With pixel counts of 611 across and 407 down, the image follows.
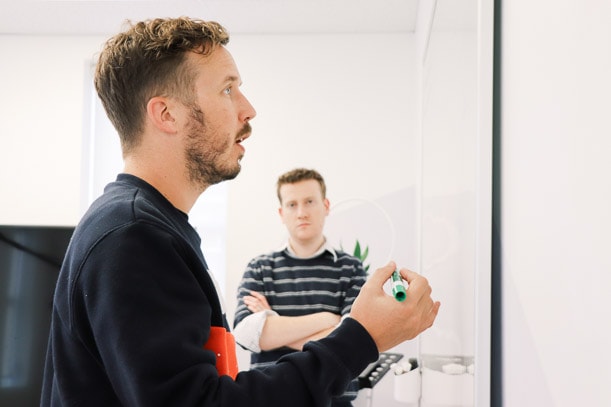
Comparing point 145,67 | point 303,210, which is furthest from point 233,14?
point 145,67

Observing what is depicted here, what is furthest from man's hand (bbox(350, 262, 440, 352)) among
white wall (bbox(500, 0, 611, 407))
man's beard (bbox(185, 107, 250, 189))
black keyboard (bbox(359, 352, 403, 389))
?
black keyboard (bbox(359, 352, 403, 389))

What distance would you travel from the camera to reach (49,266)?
2.71 metres

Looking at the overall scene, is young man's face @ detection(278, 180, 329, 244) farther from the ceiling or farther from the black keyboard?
the ceiling

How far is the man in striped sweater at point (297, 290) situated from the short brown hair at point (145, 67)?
52.4 inches

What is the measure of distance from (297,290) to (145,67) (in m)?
1.48

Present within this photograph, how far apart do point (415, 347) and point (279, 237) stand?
101 centimetres

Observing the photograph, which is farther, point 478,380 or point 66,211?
point 66,211

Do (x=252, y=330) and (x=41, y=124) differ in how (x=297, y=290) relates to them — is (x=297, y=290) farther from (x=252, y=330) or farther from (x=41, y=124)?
(x=41, y=124)

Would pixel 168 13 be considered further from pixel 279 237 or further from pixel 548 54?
pixel 548 54

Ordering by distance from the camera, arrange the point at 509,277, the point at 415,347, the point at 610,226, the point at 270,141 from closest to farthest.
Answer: the point at 610,226, the point at 509,277, the point at 415,347, the point at 270,141

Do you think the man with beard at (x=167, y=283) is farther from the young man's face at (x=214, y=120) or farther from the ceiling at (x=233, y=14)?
the ceiling at (x=233, y=14)

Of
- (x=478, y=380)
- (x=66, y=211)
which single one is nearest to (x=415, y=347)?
(x=66, y=211)

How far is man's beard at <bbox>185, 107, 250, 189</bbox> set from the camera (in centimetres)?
104

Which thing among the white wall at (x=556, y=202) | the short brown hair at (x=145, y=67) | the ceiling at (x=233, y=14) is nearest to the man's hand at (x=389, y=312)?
the white wall at (x=556, y=202)
